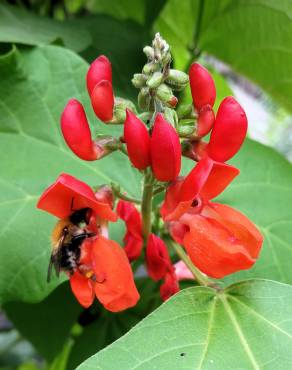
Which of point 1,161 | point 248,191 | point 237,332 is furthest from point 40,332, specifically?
point 237,332

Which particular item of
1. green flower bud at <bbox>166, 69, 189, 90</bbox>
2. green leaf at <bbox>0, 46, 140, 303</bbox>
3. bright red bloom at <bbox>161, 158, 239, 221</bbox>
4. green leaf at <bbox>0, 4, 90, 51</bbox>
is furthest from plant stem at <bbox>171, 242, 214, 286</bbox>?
green leaf at <bbox>0, 4, 90, 51</bbox>

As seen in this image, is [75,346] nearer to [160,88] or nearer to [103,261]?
[103,261]

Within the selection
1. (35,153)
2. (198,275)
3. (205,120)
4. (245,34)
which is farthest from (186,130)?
(245,34)

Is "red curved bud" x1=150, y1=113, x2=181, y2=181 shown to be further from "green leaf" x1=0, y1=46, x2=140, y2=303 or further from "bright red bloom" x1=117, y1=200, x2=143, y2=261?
"green leaf" x1=0, y1=46, x2=140, y2=303

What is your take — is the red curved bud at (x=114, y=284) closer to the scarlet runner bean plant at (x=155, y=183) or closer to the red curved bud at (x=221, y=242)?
the scarlet runner bean plant at (x=155, y=183)

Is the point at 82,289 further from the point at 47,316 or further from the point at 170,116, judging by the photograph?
the point at 47,316

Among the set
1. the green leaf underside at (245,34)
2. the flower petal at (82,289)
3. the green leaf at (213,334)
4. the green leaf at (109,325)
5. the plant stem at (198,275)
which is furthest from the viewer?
the green leaf underside at (245,34)

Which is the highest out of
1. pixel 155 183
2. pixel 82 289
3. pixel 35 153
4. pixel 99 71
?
pixel 99 71

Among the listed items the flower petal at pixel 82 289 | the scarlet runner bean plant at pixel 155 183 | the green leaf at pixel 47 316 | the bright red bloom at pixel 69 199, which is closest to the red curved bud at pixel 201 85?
the scarlet runner bean plant at pixel 155 183
